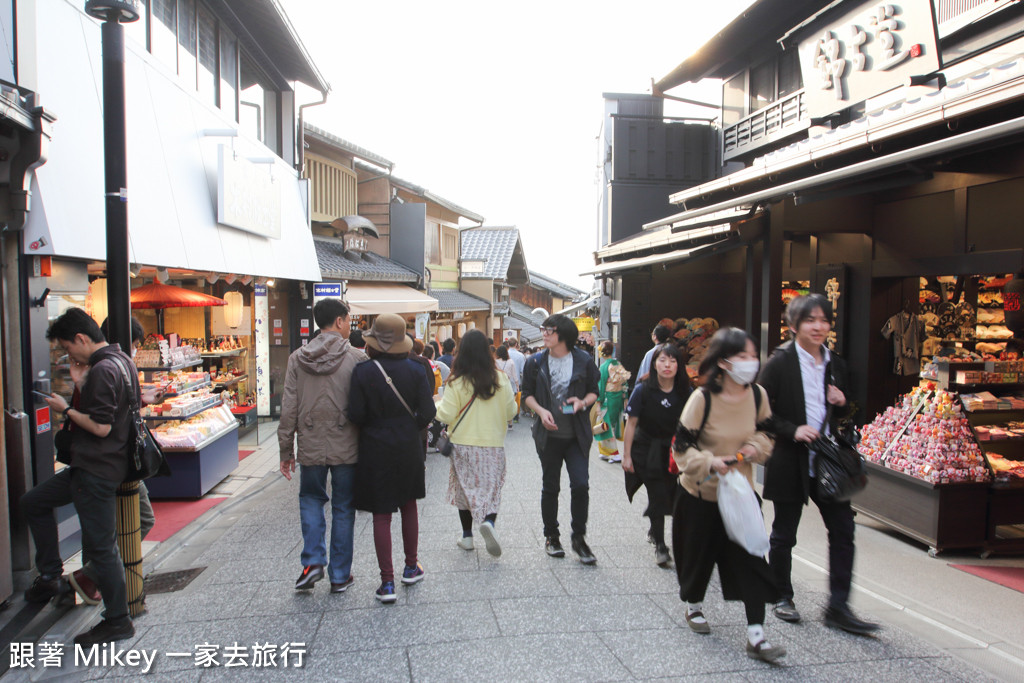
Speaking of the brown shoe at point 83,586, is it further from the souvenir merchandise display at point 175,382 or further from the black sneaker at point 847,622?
the black sneaker at point 847,622

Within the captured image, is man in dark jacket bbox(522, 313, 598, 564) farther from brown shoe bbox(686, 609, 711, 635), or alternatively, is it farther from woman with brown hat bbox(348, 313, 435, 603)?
brown shoe bbox(686, 609, 711, 635)

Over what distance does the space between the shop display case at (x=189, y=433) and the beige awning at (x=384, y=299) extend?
19.7 feet

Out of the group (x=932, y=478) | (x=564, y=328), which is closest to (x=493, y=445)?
(x=564, y=328)

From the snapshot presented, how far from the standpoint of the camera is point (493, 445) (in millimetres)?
5188

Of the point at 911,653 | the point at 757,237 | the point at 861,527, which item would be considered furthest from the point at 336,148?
the point at 911,653

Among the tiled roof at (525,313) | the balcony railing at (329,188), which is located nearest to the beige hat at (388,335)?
the balcony railing at (329,188)

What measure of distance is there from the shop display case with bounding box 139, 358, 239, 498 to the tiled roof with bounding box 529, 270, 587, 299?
33.3 meters

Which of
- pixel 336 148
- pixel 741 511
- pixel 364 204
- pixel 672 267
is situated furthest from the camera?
pixel 364 204

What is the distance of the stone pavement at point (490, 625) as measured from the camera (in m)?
3.50

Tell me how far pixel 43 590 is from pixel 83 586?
0.85 feet

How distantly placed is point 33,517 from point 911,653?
5598mm

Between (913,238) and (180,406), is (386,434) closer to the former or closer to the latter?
(180,406)

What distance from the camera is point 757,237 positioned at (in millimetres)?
8391

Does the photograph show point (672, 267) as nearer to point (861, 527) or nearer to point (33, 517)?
point (861, 527)
